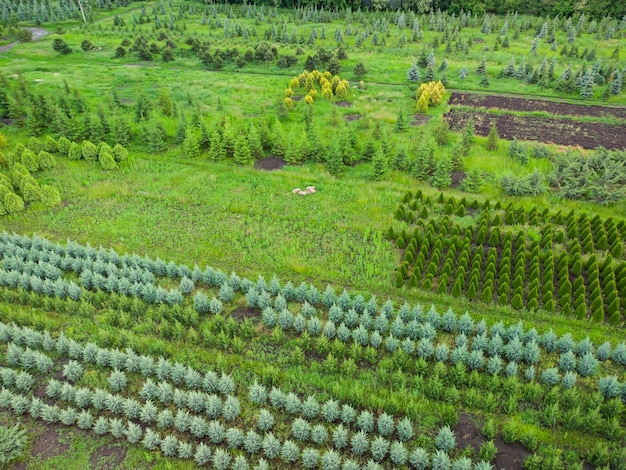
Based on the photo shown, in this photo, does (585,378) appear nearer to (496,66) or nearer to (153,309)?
(153,309)

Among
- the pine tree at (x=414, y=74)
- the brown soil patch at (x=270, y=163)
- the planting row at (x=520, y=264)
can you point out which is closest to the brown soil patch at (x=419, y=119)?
the pine tree at (x=414, y=74)

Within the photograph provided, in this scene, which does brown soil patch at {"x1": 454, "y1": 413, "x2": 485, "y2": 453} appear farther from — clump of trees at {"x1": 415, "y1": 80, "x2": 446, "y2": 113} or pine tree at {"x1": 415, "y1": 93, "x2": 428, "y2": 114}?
clump of trees at {"x1": 415, "y1": 80, "x2": 446, "y2": 113}

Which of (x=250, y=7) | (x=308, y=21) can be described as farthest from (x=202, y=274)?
(x=250, y=7)

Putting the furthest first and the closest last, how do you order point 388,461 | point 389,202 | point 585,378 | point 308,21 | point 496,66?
point 308,21
point 496,66
point 389,202
point 585,378
point 388,461

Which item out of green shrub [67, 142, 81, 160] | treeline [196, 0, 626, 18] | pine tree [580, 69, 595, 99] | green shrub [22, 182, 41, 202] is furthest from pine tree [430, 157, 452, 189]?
treeline [196, 0, 626, 18]

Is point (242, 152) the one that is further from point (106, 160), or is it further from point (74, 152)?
point (74, 152)

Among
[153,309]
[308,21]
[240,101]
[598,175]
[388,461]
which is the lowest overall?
[388,461]

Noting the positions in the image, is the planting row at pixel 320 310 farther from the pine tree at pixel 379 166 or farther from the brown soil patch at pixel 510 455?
the pine tree at pixel 379 166
